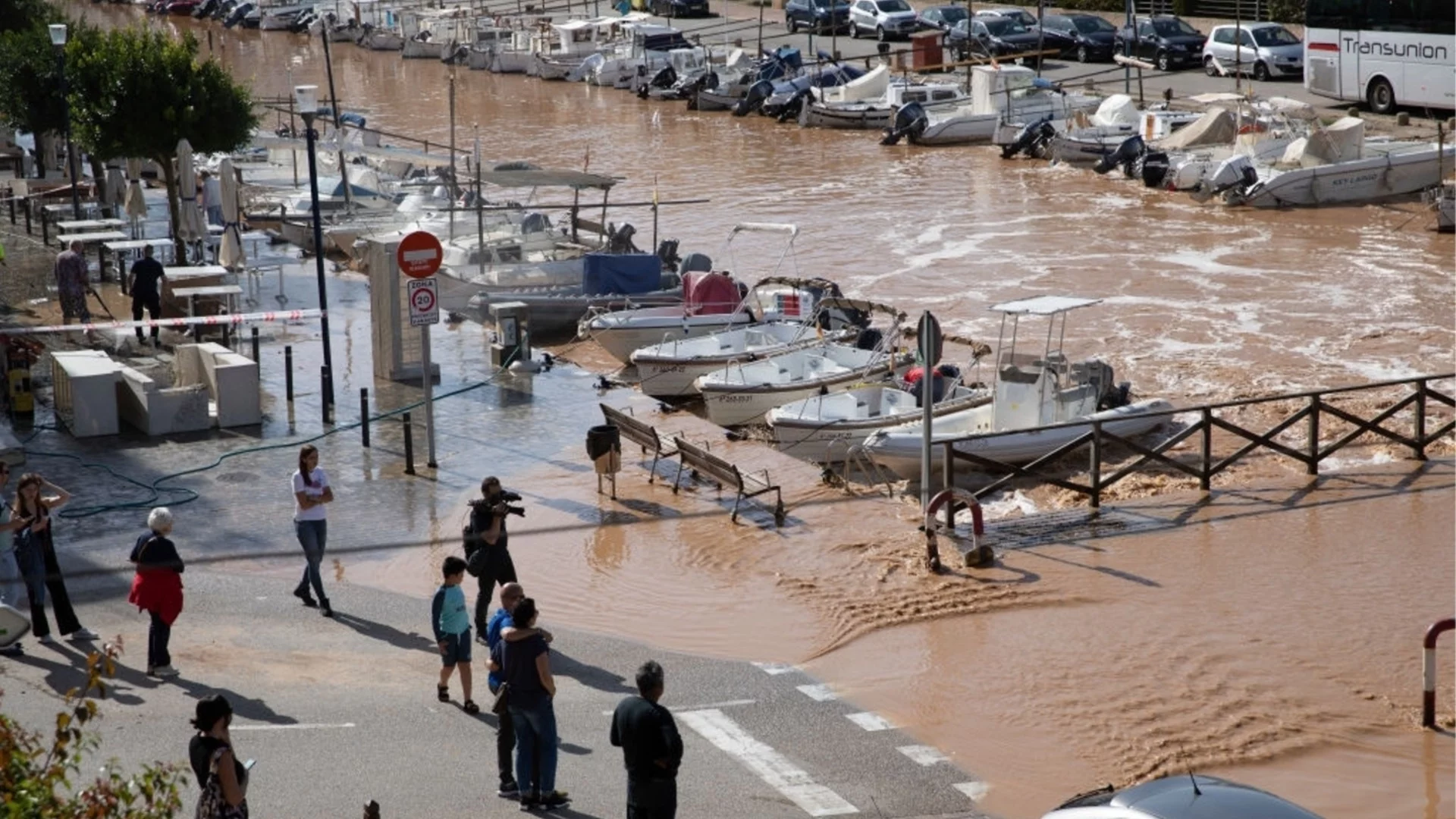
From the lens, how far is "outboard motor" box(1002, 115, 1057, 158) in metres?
46.6

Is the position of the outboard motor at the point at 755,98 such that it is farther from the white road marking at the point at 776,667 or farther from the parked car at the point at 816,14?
the white road marking at the point at 776,667

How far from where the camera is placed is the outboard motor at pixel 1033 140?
153ft

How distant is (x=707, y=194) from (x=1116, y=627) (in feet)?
101

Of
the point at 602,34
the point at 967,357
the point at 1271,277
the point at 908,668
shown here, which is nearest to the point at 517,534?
the point at 908,668

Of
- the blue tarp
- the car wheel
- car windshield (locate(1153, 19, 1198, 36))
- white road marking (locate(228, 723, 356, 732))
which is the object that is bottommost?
white road marking (locate(228, 723, 356, 732))

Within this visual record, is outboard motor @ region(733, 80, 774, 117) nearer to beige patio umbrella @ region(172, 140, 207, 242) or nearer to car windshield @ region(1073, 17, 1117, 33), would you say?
car windshield @ region(1073, 17, 1117, 33)

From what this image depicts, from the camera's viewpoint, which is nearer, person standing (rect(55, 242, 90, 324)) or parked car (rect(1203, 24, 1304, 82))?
person standing (rect(55, 242, 90, 324))

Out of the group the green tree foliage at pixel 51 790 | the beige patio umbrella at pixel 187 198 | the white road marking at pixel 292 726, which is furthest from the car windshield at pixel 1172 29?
the green tree foliage at pixel 51 790

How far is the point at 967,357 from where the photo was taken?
2608 centimetres

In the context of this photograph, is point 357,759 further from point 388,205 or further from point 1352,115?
point 1352,115

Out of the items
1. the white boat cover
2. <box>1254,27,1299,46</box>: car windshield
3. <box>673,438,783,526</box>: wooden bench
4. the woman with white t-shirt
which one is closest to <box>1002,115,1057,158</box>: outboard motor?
the white boat cover

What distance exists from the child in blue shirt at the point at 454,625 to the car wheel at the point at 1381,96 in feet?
129

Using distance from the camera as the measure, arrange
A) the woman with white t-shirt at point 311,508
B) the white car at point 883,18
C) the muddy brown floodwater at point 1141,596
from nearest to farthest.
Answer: the muddy brown floodwater at point 1141,596 < the woman with white t-shirt at point 311,508 < the white car at point 883,18

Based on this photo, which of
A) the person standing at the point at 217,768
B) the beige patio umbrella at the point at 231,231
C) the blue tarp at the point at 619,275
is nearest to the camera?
the person standing at the point at 217,768
